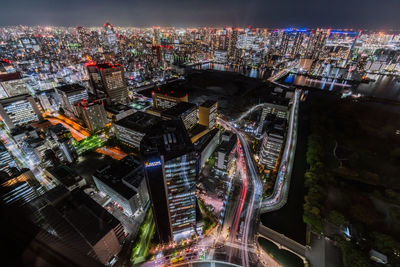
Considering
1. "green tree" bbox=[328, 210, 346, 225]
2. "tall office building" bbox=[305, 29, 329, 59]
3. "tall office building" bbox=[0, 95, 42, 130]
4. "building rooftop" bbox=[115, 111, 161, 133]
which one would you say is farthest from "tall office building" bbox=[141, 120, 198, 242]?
"tall office building" bbox=[305, 29, 329, 59]

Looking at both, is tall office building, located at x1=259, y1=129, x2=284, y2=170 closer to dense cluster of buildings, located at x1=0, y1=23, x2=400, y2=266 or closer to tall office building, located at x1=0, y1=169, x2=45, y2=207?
dense cluster of buildings, located at x1=0, y1=23, x2=400, y2=266

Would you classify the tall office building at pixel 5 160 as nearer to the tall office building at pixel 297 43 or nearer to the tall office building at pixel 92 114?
the tall office building at pixel 92 114

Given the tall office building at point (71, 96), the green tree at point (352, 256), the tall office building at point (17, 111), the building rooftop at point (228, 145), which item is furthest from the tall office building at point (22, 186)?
the green tree at point (352, 256)

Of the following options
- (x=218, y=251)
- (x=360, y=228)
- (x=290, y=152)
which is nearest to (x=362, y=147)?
(x=290, y=152)

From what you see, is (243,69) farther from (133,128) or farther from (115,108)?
(133,128)

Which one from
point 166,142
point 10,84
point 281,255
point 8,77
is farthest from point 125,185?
point 8,77

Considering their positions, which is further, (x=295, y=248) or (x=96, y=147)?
(x=96, y=147)

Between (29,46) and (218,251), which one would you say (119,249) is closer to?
(218,251)
